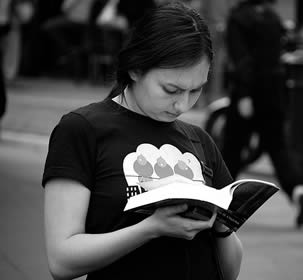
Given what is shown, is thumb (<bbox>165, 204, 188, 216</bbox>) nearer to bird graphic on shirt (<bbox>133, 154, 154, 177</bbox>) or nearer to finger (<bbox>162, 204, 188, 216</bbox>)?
finger (<bbox>162, 204, 188, 216</bbox>)

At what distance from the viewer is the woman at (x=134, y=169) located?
7.68ft

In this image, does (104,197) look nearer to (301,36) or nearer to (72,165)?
(72,165)

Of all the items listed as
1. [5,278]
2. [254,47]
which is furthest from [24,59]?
[5,278]

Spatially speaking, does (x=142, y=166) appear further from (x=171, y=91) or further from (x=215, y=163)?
(x=215, y=163)

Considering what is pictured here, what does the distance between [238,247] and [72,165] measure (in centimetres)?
57

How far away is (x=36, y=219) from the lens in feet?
21.3

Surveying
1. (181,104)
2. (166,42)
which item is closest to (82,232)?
(181,104)

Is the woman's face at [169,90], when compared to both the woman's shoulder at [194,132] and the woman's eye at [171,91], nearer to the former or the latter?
the woman's eye at [171,91]

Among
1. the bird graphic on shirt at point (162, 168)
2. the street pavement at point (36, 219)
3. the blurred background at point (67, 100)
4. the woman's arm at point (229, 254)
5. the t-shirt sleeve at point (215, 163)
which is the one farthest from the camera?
the blurred background at point (67, 100)

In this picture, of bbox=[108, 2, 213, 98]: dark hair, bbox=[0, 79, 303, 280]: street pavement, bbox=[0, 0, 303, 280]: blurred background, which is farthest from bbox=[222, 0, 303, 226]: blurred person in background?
bbox=[108, 2, 213, 98]: dark hair

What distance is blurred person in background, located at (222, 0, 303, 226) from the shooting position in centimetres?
714

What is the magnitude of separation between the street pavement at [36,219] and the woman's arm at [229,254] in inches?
102

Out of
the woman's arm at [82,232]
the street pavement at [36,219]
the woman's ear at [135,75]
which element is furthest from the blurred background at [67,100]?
the woman's arm at [82,232]

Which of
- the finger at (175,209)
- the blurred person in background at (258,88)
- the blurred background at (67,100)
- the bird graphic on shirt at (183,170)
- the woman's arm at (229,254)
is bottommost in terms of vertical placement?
the blurred background at (67,100)
